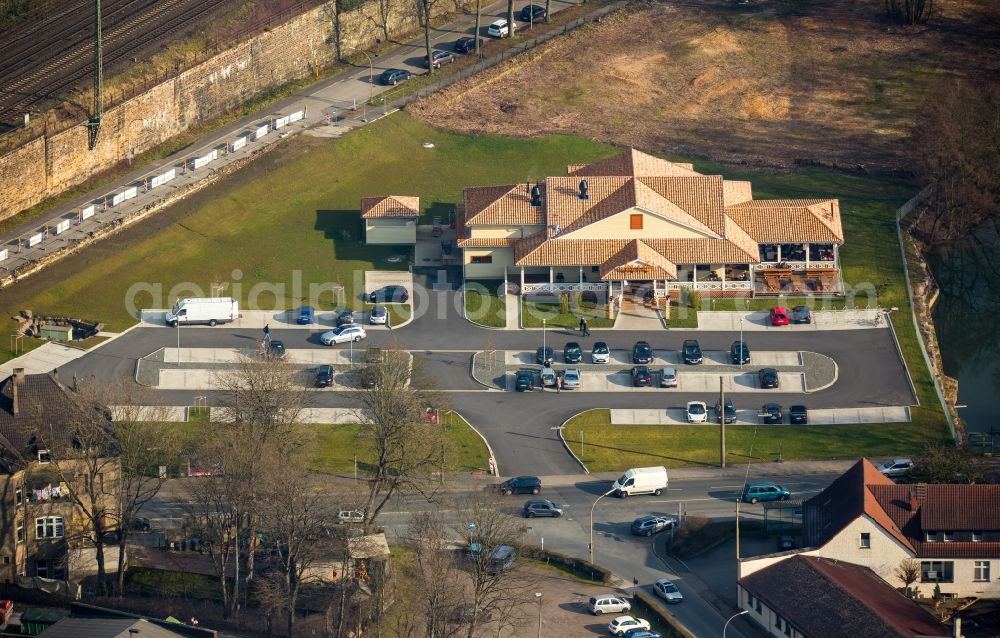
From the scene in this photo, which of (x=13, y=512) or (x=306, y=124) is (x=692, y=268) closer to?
(x=306, y=124)

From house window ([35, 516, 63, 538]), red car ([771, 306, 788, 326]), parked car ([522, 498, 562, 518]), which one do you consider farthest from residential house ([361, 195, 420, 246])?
house window ([35, 516, 63, 538])

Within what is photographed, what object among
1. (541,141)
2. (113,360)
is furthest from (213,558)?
(541,141)

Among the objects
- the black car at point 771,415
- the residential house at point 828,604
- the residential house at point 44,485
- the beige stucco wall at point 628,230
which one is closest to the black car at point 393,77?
the beige stucco wall at point 628,230

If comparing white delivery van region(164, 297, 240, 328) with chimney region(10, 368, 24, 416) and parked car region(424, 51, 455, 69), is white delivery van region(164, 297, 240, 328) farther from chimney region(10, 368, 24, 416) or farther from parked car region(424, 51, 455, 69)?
parked car region(424, 51, 455, 69)

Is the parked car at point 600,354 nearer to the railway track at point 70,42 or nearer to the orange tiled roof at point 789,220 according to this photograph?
the orange tiled roof at point 789,220

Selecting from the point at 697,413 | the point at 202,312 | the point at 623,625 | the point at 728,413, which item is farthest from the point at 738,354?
the point at 202,312

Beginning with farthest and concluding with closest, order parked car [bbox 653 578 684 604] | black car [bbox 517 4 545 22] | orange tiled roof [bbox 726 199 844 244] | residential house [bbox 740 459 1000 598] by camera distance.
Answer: black car [bbox 517 4 545 22] < orange tiled roof [bbox 726 199 844 244] < residential house [bbox 740 459 1000 598] < parked car [bbox 653 578 684 604]

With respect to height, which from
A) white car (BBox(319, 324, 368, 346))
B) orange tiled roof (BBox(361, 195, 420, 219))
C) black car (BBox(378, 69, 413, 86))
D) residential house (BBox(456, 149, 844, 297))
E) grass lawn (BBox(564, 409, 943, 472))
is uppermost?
black car (BBox(378, 69, 413, 86))
